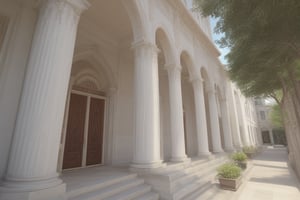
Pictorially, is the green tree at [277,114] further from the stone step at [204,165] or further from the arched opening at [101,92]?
the arched opening at [101,92]

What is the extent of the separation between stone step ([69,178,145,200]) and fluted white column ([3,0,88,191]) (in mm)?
933

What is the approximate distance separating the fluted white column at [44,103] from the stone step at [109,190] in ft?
3.06

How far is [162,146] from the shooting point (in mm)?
10633

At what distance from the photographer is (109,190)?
3.85m

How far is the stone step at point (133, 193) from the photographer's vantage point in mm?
3745

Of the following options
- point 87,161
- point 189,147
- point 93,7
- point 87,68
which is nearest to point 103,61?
point 87,68

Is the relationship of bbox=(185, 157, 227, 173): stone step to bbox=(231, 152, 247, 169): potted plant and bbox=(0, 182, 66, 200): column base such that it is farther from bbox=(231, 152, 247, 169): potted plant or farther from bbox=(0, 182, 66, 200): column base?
bbox=(0, 182, 66, 200): column base

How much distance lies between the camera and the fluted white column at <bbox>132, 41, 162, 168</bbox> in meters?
4.92

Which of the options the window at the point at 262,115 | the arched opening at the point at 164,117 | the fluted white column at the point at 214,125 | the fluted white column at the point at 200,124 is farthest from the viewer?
the window at the point at 262,115

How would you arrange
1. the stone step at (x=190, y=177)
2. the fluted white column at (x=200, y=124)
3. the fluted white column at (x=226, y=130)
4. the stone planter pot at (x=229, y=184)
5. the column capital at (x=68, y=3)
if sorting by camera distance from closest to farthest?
the column capital at (x=68, y=3) < the stone step at (x=190, y=177) < the stone planter pot at (x=229, y=184) < the fluted white column at (x=200, y=124) < the fluted white column at (x=226, y=130)

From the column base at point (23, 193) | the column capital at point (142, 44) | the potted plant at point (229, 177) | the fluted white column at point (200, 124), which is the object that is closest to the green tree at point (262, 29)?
the column capital at point (142, 44)

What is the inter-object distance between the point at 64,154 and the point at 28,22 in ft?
15.0

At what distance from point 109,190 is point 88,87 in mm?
5071

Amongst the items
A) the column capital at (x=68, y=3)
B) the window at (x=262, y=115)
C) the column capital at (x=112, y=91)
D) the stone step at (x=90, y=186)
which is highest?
the window at (x=262, y=115)
